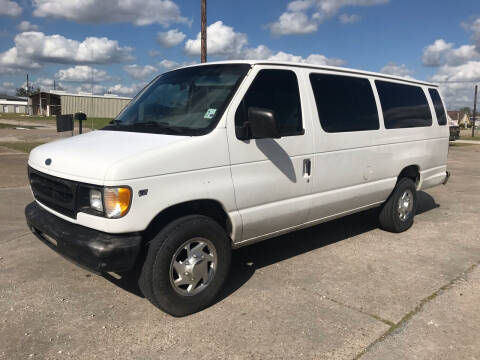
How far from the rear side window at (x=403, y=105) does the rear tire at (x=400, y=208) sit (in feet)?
2.69

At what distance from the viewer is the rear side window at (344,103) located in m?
4.37

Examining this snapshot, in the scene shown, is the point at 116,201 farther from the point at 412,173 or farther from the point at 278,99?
the point at 412,173

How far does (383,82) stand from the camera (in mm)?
5355

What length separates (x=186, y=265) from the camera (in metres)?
3.43

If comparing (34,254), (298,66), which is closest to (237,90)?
(298,66)

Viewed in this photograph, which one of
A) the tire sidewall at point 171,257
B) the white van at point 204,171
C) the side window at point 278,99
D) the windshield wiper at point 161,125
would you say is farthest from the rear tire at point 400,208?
the windshield wiper at point 161,125

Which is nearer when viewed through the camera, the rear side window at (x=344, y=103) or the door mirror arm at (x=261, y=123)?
the door mirror arm at (x=261, y=123)

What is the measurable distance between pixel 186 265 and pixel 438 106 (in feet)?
15.7

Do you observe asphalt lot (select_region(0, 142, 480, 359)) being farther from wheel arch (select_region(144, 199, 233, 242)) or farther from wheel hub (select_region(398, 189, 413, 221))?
wheel arch (select_region(144, 199, 233, 242))

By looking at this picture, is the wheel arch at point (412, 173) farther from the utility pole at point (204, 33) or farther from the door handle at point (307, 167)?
the utility pole at point (204, 33)

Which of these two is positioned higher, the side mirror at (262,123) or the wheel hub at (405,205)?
the side mirror at (262,123)

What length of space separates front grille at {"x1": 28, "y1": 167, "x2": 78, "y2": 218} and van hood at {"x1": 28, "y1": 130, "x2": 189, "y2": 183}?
6 centimetres

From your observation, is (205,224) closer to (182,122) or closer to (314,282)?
(182,122)

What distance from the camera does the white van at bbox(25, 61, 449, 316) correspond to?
10.1ft
